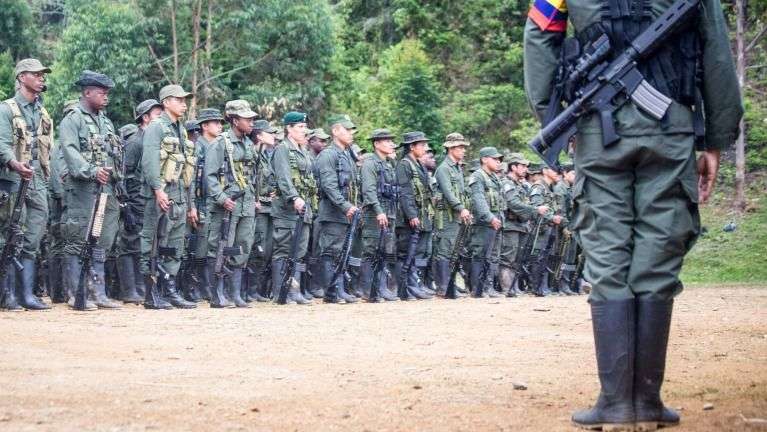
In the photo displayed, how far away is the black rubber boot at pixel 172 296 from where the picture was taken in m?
13.5

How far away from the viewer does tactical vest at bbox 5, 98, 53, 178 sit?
39.5 feet

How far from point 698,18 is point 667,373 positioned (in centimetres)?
251

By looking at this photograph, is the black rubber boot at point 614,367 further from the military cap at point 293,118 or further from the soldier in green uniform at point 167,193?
the military cap at point 293,118

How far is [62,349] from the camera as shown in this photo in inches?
322

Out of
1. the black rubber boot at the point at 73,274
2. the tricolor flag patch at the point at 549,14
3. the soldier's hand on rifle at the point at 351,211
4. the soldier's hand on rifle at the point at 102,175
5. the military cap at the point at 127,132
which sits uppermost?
the military cap at the point at 127,132

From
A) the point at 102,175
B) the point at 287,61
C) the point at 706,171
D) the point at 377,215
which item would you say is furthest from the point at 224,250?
the point at 287,61

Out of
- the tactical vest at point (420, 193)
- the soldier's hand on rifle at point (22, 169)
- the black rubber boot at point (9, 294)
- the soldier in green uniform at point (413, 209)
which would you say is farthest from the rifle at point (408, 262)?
the soldier's hand on rifle at point (22, 169)

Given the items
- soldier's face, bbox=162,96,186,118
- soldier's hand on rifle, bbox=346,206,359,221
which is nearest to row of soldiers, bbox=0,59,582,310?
soldier's face, bbox=162,96,186,118

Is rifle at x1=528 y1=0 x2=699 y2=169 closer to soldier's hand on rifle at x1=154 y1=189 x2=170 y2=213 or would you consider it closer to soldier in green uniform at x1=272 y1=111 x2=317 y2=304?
soldier's hand on rifle at x1=154 y1=189 x2=170 y2=213

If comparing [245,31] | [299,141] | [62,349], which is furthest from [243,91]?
[62,349]

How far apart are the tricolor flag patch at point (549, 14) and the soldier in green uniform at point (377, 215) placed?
10667 mm

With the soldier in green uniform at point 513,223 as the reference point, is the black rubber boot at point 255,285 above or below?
below

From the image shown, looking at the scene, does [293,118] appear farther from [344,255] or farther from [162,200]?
[162,200]

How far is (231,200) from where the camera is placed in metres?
14.2
